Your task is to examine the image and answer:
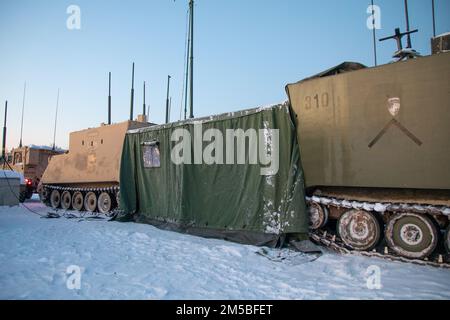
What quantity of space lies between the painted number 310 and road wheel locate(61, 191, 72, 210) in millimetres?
11556

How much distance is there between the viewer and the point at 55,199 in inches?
574

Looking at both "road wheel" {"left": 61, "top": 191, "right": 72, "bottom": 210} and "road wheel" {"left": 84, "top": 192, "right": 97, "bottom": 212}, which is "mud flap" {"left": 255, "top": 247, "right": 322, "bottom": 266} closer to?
"road wheel" {"left": 84, "top": 192, "right": 97, "bottom": 212}

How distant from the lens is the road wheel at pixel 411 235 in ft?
15.6

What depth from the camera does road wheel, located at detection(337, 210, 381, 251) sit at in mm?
5285

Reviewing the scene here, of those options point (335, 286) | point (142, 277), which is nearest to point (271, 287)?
point (335, 286)

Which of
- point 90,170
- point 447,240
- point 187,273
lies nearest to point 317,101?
point 447,240

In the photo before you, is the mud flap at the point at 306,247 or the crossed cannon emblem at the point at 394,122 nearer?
the crossed cannon emblem at the point at 394,122

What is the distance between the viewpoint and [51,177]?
14352 mm

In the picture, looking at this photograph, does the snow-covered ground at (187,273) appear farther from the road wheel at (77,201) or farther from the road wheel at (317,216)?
the road wheel at (77,201)

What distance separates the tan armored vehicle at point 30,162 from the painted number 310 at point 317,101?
57.3 ft

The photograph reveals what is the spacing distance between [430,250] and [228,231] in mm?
3689

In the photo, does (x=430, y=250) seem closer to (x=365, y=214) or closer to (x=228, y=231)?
(x=365, y=214)

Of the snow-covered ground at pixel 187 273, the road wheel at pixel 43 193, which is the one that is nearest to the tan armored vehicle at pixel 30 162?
the road wheel at pixel 43 193
